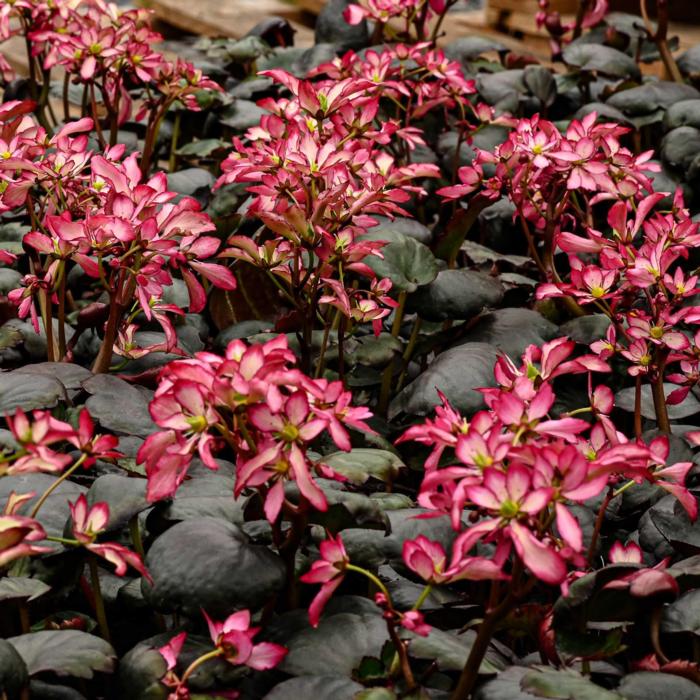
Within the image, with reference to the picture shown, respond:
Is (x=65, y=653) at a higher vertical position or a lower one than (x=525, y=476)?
lower

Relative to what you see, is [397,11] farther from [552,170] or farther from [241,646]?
[241,646]

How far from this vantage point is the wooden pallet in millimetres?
3469

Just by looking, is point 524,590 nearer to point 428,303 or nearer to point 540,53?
point 428,303

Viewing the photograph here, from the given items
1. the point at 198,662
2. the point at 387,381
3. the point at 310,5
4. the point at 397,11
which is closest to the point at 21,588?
the point at 198,662

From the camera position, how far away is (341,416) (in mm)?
889

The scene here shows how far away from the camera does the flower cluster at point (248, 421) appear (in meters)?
0.82

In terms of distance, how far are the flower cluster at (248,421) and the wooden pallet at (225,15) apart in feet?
8.85

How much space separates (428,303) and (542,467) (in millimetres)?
722

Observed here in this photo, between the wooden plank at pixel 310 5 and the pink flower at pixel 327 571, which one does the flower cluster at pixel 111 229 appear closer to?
the pink flower at pixel 327 571

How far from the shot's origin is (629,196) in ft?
4.90

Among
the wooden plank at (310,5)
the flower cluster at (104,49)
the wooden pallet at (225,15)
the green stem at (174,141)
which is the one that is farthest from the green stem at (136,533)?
the wooden plank at (310,5)

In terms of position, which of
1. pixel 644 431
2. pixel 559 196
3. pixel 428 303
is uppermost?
pixel 559 196

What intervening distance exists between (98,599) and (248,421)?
0.29 metres

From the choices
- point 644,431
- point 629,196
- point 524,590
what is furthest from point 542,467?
point 629,196
